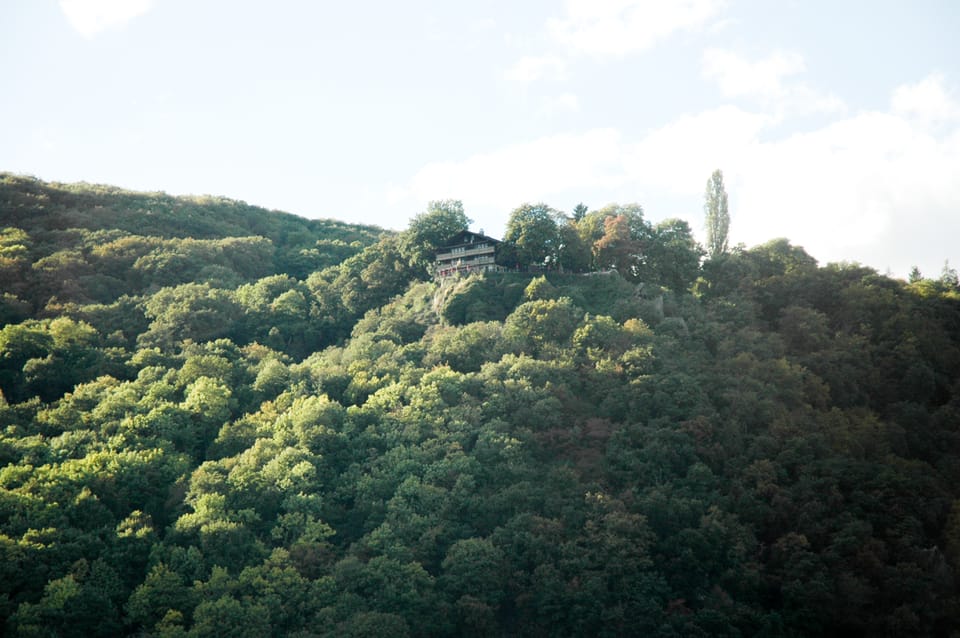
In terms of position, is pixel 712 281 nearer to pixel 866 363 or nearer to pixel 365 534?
pixel 866 363

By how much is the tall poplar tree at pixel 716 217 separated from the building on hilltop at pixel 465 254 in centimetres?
2176

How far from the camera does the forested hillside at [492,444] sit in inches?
1843

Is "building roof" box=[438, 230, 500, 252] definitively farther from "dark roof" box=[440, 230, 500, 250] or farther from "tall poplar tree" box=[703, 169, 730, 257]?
"tall poplar tree" box=[703, 169, 730, 257]

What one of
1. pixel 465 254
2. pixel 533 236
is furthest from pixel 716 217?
pixel 465 254

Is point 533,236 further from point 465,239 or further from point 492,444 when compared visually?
point 492,444

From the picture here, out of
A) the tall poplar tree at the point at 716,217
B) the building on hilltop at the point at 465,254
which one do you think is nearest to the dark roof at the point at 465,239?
the building on hilltop at the point at 465,254

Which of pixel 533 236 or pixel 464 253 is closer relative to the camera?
pixel 533 236

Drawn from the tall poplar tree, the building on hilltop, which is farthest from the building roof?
the tall poplar tree

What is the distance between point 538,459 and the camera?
5728 centimetres

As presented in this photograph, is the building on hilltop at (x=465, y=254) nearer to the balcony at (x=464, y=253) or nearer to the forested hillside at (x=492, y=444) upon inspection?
the balcony at (x=464, y=253)

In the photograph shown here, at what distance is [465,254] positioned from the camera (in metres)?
78.9

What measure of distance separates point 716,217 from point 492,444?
40562 millimetres

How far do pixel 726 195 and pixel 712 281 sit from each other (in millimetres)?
12624

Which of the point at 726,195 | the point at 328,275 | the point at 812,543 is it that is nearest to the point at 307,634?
the point at 812,543
